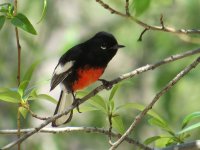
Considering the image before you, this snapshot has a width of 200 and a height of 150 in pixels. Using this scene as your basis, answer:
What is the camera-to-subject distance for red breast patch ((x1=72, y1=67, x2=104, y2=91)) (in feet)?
10.8

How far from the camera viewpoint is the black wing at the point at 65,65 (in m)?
3.23

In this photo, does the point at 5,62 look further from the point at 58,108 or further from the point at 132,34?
the point at 58,108

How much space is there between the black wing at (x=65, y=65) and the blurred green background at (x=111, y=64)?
39.5 inches

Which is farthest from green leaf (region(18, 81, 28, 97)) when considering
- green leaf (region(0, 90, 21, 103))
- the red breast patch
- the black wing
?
the red breast patch

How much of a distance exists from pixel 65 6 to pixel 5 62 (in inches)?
43.0

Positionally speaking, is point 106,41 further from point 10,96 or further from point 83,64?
point 10,96

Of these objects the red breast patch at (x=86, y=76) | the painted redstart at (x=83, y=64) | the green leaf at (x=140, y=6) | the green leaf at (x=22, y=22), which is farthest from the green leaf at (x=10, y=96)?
the red breast patch at (x=86, y=76)

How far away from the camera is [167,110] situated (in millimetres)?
4914

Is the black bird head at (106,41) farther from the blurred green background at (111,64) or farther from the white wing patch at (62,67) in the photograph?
the blurred green background at (111,64)

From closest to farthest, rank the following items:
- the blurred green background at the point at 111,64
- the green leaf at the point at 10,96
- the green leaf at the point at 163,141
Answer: the green leaf at the point at 10,96
the green leaf at the point at 163,141
the blurred green background at the point at 111,64

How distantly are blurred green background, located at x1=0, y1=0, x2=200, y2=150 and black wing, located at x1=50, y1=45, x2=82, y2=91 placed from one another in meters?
1.00

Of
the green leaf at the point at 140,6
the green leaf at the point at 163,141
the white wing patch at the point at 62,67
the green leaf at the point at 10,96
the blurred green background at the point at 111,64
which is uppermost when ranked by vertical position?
the green leaf at the point at 140,6

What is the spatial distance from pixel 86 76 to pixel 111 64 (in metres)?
3.53

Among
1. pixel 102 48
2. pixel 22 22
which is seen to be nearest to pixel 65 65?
pixel 102 48
